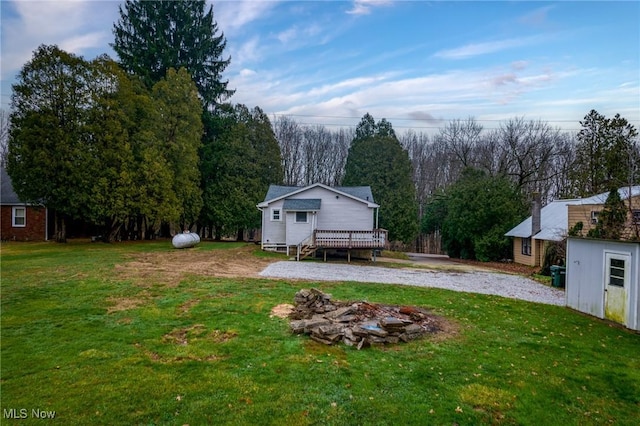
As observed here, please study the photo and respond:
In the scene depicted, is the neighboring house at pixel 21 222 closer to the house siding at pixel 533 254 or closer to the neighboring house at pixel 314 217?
the neighboring house at pixel 314 217

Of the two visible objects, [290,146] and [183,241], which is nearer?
[183,241]

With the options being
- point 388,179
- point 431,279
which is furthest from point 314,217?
point 388,179

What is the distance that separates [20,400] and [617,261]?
12727 millimetres

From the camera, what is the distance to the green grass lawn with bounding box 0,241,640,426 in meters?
4.65

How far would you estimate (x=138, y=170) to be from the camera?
23500 mm

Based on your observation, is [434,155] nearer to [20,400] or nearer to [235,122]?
[235,122]

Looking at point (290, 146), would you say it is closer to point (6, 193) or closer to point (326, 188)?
point (326, 188)

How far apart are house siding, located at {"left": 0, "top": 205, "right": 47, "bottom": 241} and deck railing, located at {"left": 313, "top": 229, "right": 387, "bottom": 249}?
67.7 feet

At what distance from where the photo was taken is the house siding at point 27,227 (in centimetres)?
2563

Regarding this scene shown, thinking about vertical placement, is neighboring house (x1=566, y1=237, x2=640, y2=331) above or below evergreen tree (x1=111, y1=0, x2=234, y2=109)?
below

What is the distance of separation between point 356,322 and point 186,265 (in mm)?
10821

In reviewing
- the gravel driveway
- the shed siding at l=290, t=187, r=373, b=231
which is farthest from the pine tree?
the shed siding at l=290, t=187, r=373, b=231

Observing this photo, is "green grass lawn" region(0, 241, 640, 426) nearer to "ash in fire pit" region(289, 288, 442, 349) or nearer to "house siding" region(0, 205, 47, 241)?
"ash in fire pit" region(289, 288, 442, 349)

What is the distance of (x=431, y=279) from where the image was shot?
1589 centimetres
